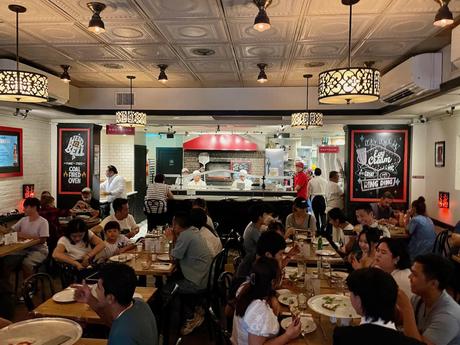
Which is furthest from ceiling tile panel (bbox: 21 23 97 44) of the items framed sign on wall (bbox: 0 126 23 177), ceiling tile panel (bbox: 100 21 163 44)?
framed sign on wall (bbox: 0 126 23 177)

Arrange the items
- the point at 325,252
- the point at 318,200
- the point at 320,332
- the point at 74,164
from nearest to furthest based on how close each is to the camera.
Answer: the point at 320,332 → the point at 325,252 → the point at 74,164 → the point at 318,200

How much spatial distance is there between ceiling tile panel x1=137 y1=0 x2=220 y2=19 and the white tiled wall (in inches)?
309

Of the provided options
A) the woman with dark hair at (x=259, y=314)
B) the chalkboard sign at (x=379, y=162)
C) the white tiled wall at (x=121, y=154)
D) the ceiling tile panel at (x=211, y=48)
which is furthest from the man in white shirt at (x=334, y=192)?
the woman with dark hair at (x=259, y=314)

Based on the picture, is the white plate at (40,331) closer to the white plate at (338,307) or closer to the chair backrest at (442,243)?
the white plate at (338,307)

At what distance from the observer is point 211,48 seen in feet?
16.1

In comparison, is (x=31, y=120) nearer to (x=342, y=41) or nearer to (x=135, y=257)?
(x=135, y=257)

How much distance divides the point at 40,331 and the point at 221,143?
11.3m

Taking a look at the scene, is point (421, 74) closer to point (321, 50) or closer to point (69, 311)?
point (321, 50)

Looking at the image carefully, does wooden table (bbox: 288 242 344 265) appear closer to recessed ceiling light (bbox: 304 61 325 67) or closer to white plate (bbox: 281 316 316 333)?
white plate (bbox: 281 316 316 333)

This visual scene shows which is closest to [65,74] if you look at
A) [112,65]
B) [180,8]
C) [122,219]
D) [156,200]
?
[112,65]

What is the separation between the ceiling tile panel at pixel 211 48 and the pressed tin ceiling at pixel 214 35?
0.01 meters

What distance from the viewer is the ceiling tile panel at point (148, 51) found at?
482cm

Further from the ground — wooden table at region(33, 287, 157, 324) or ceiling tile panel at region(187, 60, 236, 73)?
ceiling tile panel at region(187, 60, 236, 73)

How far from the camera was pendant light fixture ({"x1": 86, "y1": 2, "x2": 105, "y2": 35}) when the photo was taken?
3.33 metres
